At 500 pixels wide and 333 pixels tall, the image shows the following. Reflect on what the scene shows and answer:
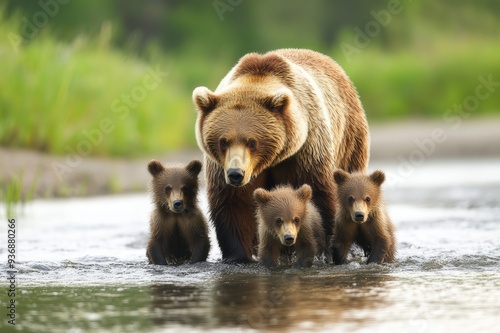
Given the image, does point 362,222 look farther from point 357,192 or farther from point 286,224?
point 286,224

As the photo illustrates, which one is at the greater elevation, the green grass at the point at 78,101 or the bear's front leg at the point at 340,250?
the green grass at the point at 78,101

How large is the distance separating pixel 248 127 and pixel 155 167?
1002 millimetres

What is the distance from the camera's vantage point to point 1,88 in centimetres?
1331

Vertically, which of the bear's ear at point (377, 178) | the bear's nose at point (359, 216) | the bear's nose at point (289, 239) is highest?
the bear's ear at point (377, 178)

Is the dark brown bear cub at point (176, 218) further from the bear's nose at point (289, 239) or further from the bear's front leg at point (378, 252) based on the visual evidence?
the bear's front leg at point (378, 252)

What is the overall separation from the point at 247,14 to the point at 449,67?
7.91 meters

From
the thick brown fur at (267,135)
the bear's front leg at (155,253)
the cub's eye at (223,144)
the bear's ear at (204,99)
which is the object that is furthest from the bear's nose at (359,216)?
the bear's front leg at (155,253)

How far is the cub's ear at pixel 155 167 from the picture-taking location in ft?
24.7

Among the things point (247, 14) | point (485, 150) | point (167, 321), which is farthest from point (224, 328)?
point (247, 14)

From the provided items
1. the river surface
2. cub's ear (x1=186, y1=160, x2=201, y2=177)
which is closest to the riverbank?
the river surface

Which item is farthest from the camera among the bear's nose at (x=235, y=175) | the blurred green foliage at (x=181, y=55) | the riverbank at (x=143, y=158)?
the blurred green foliage at (x=181, y=55)

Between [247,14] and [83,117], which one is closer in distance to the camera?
[83,117]

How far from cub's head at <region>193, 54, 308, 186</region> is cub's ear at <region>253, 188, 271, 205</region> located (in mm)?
105

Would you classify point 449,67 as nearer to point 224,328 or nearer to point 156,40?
point 156,40
